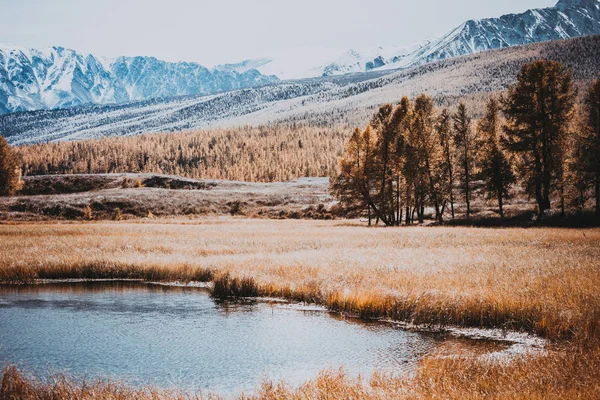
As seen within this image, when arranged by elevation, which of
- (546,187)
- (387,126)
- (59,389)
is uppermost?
(387,126)

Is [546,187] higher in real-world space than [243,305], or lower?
higher

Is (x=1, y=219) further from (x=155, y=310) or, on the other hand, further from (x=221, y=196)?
(x=155, y=310)

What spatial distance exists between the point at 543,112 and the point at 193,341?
40.7 m

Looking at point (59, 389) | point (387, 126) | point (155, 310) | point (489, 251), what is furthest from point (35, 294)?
point (387, 126)

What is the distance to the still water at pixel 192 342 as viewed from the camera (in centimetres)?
1252

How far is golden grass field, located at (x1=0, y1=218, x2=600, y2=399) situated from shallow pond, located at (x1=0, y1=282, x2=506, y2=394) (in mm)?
1555

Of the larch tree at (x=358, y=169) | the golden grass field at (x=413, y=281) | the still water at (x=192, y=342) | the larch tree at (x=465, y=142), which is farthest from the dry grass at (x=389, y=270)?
the larch tree at (x=465, y=142)

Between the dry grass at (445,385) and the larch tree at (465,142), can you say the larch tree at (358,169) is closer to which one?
the larch tree at (465,142)

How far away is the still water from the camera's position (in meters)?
12.5

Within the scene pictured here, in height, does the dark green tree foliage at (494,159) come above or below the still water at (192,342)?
above

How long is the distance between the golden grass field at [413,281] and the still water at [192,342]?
1556mm

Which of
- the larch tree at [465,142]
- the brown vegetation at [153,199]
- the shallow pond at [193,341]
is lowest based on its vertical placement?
the shallow pond at [193,341]

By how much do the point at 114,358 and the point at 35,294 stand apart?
11.1 metres

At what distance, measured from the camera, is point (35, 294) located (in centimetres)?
2234
